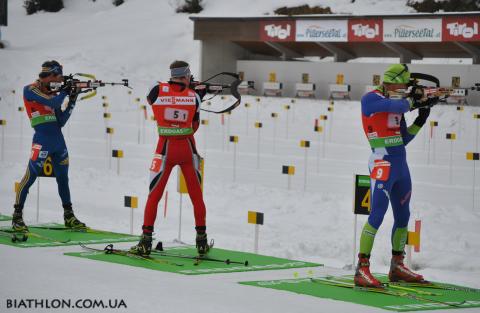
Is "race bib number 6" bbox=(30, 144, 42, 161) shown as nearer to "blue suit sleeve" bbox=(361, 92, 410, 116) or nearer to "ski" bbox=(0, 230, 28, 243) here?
"ski" bbox=(0, 230, 28, 243)

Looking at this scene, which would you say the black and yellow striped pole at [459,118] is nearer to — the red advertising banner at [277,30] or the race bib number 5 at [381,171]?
the red advertising banner at [277,30]

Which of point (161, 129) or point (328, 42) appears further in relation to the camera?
point (328, 42)

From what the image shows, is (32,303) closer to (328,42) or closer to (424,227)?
(424,227)

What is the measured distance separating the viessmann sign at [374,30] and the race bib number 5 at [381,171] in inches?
1129

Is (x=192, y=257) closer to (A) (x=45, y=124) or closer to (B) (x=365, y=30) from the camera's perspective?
(A) (x=45, y=124)

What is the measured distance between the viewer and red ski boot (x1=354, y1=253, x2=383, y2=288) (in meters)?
9.53

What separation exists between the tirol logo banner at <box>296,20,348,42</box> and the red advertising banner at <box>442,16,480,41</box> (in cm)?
494

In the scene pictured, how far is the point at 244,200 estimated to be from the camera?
1703 cm

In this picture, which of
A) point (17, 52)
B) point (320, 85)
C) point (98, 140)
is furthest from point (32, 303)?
point (17, 52)

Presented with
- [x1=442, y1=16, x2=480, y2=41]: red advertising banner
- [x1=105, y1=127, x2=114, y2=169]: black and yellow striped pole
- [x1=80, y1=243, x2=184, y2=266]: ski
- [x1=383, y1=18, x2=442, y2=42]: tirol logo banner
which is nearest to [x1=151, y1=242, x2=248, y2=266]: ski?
[x1=80, y1=243, x2=184, y2=266]: ski

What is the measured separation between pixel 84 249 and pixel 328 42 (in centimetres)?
3266

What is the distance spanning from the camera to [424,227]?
1430 cm

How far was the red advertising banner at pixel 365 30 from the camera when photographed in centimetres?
4044

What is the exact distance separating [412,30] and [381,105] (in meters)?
30.3
